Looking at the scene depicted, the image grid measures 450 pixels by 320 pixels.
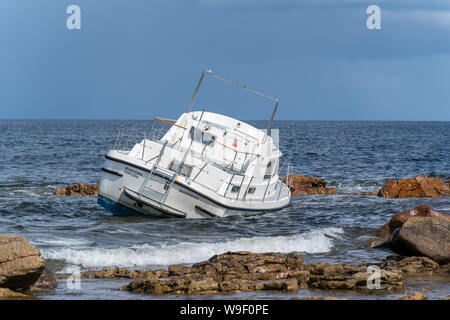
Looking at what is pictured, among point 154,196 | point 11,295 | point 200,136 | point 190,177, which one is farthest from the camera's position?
point 200,136

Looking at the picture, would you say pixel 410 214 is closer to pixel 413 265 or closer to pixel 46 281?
pixel 413 265

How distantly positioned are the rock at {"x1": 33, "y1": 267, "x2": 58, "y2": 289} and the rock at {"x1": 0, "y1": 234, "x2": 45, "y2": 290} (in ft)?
0.87

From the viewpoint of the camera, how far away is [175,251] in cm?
1504

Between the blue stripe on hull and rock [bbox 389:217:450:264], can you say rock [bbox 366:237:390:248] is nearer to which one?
rock [bbox 389:217:450:264]

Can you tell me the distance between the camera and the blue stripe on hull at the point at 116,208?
67.6 ft

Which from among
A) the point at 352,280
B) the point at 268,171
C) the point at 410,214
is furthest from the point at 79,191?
the point at 352,280

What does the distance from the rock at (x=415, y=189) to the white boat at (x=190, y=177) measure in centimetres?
739

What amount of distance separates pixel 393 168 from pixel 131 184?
27419mm

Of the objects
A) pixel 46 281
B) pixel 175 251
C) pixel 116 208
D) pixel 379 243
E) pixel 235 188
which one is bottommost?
pixel 379 243

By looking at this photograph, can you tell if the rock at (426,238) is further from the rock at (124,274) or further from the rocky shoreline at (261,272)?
the rock at (124,274)

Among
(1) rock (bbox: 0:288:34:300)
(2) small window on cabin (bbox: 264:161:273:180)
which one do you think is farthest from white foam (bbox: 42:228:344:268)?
(2) small window on cabin (bbox: 264:161:273:180)

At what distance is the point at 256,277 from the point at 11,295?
4412mm
